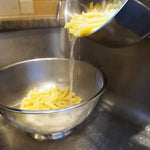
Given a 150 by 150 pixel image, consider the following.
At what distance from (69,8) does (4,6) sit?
1.01ft

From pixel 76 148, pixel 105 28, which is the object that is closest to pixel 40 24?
pixel 105 28

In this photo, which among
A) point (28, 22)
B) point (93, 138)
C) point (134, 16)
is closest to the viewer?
point (134, 16)

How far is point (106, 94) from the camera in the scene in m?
0.63

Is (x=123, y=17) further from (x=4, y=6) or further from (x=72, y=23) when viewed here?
(x=4, y=6)

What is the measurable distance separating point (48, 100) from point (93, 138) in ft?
0.65

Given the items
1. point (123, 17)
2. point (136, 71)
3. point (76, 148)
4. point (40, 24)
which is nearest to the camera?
point (123, 17)

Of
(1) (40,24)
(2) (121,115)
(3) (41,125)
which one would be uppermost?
(1) (40,24)

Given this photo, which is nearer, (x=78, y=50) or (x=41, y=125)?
(x=41, y=125)

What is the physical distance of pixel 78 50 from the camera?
2.25 ft

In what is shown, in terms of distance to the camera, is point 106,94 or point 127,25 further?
point 106,94

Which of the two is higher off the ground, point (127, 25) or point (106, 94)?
point (127, 25)

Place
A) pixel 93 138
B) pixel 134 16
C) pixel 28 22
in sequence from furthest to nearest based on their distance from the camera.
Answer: pixel 28 22, pixel 93 138, pixel 134 16

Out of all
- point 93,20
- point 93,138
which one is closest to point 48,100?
point 93,138

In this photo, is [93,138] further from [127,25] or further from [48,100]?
[127,25]
